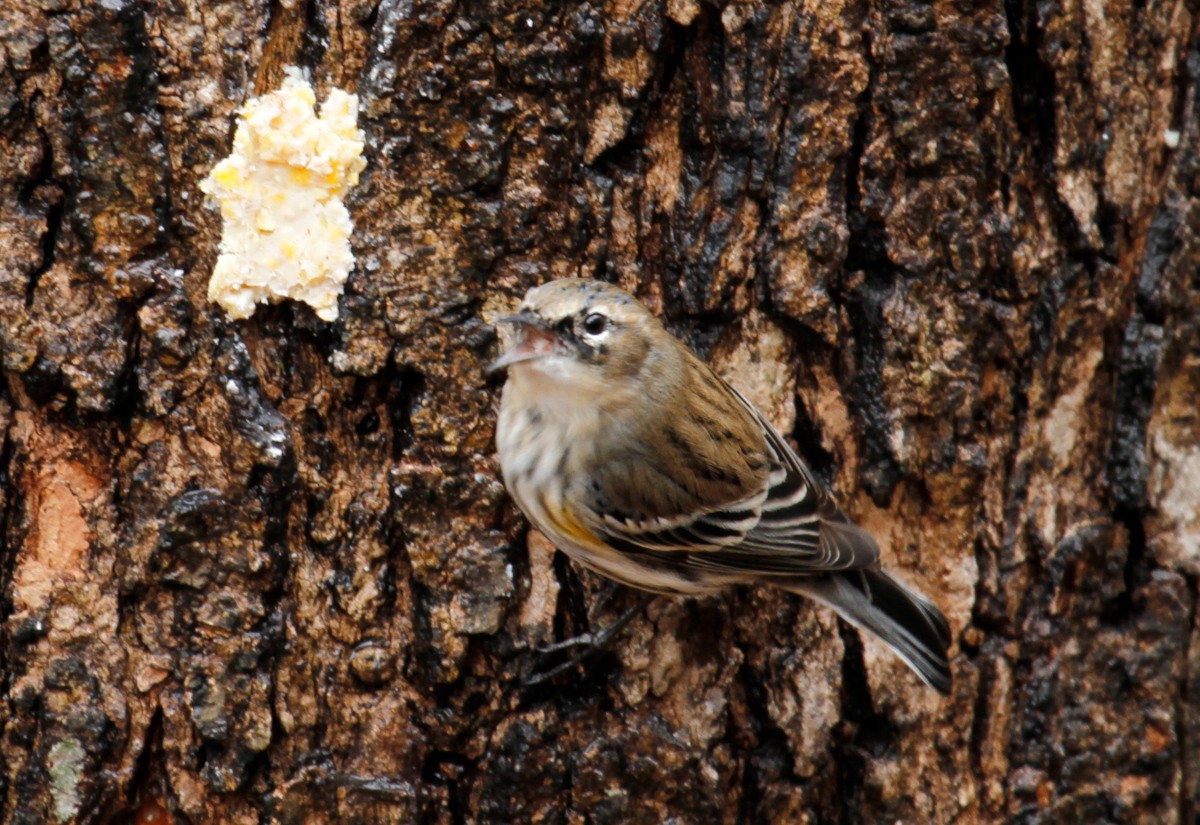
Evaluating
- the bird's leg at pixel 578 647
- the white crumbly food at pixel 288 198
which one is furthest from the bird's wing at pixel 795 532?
the white crumbly food at pixel 288 198

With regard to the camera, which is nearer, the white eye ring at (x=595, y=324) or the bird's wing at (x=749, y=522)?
the white eye ring at (x=595, y=324)

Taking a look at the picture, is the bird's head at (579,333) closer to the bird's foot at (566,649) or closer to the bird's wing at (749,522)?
the bird's wing at (749,522)

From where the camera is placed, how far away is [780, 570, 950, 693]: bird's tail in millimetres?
3023

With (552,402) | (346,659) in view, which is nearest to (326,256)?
(552,402)

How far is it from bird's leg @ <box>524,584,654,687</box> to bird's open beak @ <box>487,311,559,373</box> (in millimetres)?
649

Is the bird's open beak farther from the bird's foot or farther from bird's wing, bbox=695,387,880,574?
the bird's foot

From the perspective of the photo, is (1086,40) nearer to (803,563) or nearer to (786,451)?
(786,451)

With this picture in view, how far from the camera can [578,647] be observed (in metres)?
2.93

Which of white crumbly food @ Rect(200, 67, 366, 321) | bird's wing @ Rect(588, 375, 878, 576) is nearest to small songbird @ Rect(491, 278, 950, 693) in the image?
bird's wing @ Rect(588, 375, 878, 576)

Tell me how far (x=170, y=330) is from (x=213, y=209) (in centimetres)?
28

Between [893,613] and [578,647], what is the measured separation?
0.77 m

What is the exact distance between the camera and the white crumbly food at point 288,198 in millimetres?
2682

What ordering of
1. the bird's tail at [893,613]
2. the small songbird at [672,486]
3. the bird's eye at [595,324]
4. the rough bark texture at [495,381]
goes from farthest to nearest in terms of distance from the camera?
the bird's tail at [893,613]
the small songbird at [672,486]
the bird's eye at [595,324]
the rough bark texture at [495,381]

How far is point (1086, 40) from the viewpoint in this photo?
303cm
